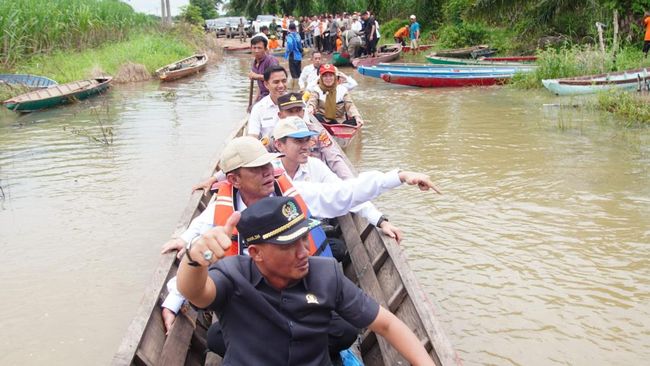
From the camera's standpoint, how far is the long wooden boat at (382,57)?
20.8m

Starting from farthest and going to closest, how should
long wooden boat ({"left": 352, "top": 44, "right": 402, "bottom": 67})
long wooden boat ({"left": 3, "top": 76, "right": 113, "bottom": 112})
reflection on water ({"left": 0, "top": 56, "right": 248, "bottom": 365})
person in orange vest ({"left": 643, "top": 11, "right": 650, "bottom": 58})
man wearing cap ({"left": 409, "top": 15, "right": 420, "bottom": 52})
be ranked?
1. man wearing cap ({"left": 409, "top": 15, "right": 420, "bottom": 52})
2. long wooden boat ({"left": 352, "top": 44, "right": 402, "bottom": 67})
3. person in orange vest ({"left": 643, "top": 11, "right": 650, "bottom": 58})
4. long wooden boat ({"left": 3, "top": 76, "right": 113, "bottom": 112})
5. reflection on water ({"left": 0, "top": 56, "right": 248, "bottom": 365})

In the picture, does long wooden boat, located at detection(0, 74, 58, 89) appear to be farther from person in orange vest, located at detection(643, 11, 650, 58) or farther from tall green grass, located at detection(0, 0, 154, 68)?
person in orange vest, located at detection(643, 11, 650, 58)

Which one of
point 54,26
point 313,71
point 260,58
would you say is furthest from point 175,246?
point 54,26

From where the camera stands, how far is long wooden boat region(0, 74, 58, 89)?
15086 mm

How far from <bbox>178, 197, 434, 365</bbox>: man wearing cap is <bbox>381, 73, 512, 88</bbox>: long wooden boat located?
14.2 metres

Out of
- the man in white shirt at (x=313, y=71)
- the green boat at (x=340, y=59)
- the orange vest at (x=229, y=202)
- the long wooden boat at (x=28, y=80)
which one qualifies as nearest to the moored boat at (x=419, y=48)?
the green boat at (x=340, y=59)

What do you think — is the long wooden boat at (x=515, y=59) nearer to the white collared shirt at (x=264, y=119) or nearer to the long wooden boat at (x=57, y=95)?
the long wooden boat at (x=57, y=95)

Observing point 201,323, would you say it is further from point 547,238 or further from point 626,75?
point 626,75

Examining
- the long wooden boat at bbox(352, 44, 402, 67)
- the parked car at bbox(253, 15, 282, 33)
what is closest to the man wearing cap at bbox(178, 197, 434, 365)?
the long wooden boat at bbox(352, 44, 402, 67)

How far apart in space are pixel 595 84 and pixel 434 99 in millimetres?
3632

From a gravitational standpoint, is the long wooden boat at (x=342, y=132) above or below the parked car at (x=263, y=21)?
below

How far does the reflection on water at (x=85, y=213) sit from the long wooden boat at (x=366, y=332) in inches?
49.8

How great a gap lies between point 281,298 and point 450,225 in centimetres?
427

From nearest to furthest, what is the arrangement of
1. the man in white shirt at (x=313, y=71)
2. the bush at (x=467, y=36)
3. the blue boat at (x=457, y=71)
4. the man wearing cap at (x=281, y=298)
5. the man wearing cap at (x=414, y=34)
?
the man wearing cap at (x=281, y=298) → the man in white shirt at (x=313, y=71) → the blue boat at (x=457, y=71) → the bush at (x=467, y=36) → the man wearing cap at (x=414, y=34)
